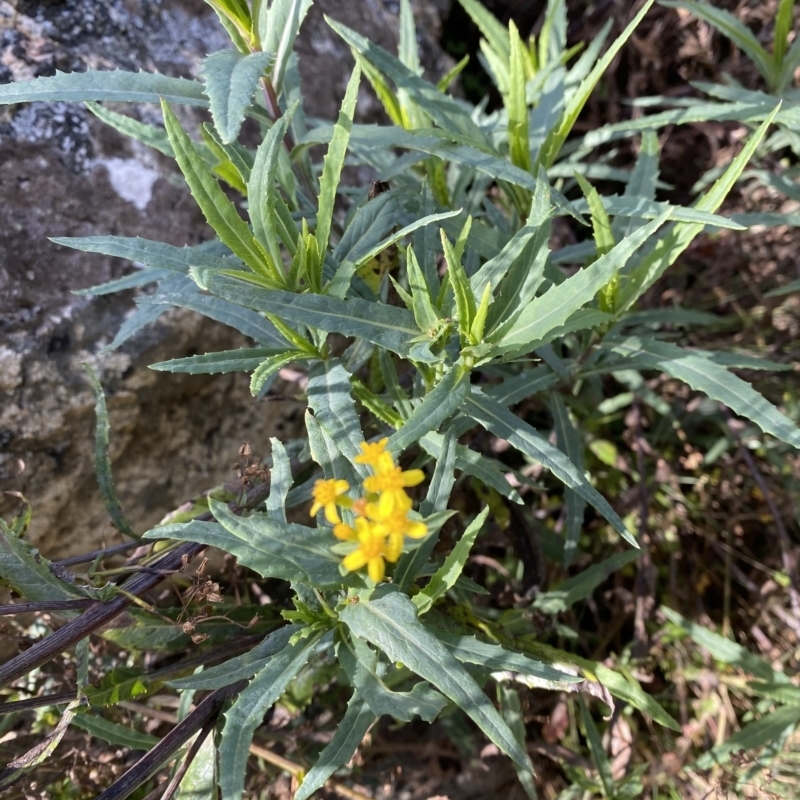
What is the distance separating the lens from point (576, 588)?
1.77 metres

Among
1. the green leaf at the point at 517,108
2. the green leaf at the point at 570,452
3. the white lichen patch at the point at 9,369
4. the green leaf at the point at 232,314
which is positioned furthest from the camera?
the green leaf at the point at 570,452

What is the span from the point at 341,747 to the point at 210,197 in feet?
3.28

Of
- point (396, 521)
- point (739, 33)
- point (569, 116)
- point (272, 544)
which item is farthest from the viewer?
point (739, 33)

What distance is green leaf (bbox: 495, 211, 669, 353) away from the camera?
108 centimetres

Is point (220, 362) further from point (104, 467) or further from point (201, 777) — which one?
point (201, 777)

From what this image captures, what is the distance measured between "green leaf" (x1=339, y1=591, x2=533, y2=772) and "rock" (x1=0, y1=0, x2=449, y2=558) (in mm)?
956

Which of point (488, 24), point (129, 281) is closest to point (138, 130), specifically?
point (129, 281)

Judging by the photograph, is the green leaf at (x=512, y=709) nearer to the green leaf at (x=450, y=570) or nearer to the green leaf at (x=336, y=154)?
the green leaf at (x=450, y=570)

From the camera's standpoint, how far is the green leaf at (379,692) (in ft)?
3.61

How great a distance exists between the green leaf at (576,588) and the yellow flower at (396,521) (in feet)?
3.21

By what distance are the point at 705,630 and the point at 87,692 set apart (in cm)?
169

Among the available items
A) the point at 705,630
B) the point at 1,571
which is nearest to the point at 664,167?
the point at 705,630

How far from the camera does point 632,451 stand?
245 centimetres

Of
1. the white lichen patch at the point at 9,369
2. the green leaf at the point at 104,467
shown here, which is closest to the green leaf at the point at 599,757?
the green leaf at the point at 104,467
